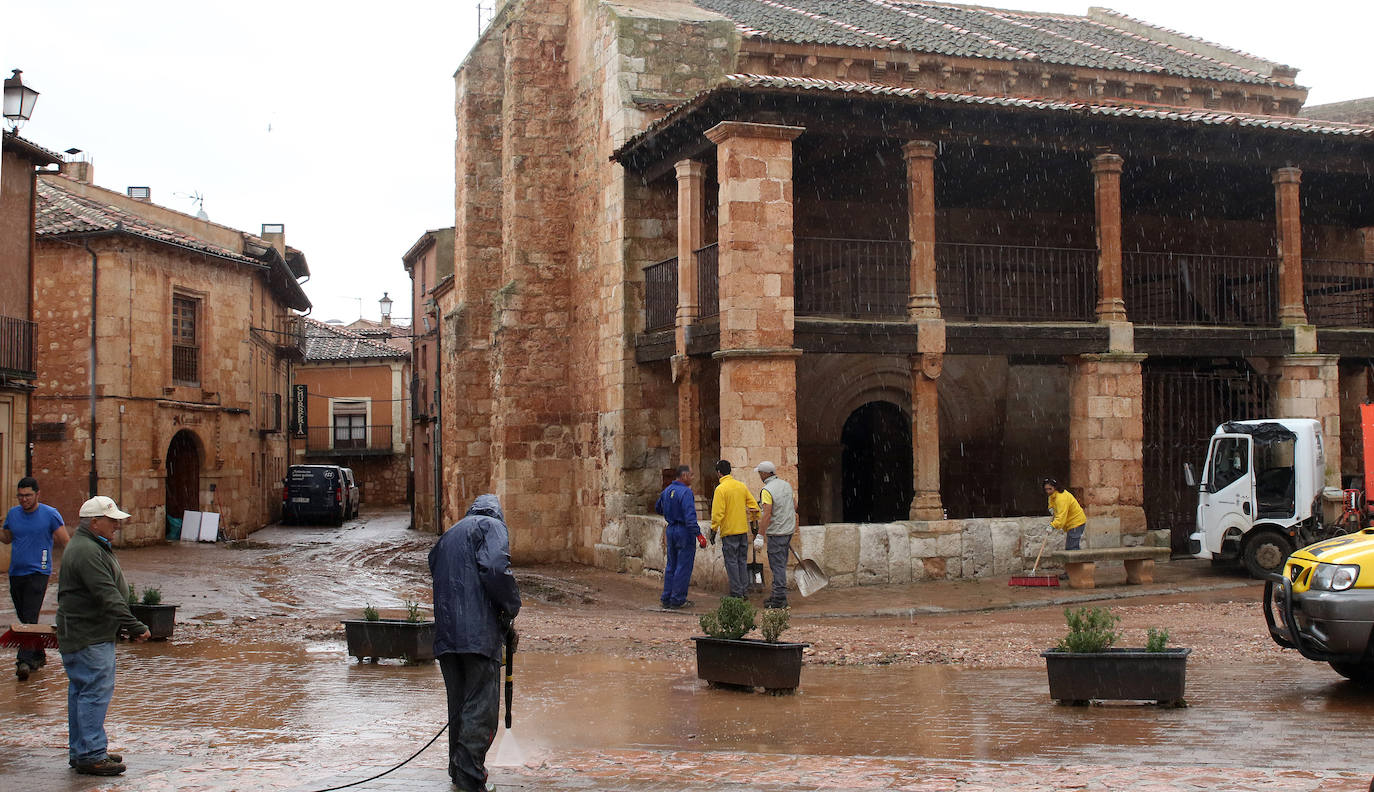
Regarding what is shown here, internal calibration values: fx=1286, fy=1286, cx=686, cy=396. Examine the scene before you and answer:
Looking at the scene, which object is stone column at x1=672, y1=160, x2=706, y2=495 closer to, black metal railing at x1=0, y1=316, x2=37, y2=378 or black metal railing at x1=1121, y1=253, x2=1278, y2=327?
black metal railing at x1=1121, y1=253, x2=1278, y2=327

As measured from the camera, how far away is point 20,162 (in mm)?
18594

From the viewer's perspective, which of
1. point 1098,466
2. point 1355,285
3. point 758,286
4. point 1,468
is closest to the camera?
point 758,286

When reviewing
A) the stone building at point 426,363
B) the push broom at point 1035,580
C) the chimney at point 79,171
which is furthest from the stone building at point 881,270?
the chimney at point 79,171

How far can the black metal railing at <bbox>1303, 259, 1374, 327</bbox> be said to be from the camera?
65.3 ft

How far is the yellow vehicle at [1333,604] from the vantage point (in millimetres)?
7508

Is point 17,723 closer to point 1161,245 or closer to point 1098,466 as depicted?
point 1098,466

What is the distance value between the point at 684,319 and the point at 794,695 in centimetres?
853

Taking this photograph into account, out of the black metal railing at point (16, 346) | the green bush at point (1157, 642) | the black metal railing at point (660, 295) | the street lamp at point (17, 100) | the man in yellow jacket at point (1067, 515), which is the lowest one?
the green bush at point (1157, 642)

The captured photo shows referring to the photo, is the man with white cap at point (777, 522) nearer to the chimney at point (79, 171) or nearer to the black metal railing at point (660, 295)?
the black metal railing at point (660, 295)

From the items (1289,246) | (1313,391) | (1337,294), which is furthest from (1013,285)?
(1337,294)

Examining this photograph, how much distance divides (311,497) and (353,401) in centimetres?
1634

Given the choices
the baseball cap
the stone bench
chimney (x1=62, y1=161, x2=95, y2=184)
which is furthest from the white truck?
chimney (x1=62, y1=161, x2=95, y2=184)

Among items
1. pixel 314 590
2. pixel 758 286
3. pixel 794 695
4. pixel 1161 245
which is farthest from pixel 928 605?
pixel 1161 245

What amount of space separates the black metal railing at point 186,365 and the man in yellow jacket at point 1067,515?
17.1 meters
